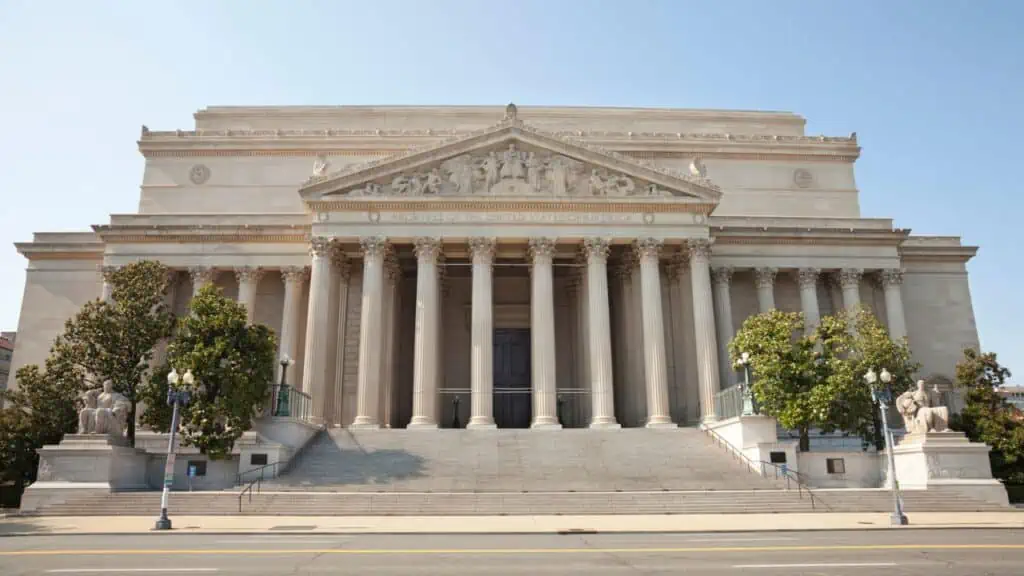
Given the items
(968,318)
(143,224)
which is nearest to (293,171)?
(143,224)

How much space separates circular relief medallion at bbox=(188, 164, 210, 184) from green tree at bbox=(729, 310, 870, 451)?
40.6 meters

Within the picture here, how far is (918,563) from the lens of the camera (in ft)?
45.3

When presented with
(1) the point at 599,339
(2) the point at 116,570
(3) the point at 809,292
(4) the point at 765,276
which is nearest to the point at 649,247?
(1) the point at 599,339

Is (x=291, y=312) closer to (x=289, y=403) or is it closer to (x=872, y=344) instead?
(x=289, y=403)

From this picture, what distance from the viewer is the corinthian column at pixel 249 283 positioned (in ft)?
145

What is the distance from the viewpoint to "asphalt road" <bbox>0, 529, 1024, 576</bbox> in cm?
1302

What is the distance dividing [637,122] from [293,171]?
27.3m

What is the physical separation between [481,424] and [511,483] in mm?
7688

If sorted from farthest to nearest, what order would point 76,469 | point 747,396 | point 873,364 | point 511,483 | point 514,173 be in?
point 514,173, point 873,364, point 747,396, point 511,483, point 76,469

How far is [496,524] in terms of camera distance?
2173cm

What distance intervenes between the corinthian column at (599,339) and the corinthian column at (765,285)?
1204 cm

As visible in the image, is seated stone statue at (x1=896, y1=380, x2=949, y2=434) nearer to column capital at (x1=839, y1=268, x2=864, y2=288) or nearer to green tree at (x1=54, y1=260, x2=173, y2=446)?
column capital at (x1=839, y1=268, x2=864, y2=288)

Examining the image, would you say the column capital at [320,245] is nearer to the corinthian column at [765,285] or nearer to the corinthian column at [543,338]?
the corinthian column at [543,338]

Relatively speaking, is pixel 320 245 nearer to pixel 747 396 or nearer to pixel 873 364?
pixel 747 396
